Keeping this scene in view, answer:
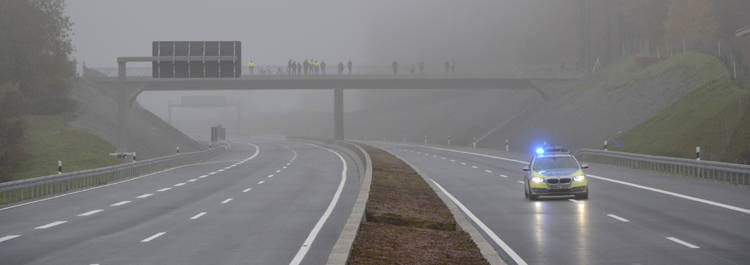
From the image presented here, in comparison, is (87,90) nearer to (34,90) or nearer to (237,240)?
(34,90)

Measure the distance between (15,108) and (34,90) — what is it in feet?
34.2

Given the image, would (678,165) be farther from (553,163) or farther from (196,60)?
(196,60)

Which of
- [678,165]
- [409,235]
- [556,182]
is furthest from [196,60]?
[409,235]

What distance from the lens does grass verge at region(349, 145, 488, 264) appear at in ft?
33.2

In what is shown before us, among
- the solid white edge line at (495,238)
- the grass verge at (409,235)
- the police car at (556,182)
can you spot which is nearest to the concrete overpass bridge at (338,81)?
the police car at (556,182)

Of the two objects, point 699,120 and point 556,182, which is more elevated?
point 699,120

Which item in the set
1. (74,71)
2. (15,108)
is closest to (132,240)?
(15,108)

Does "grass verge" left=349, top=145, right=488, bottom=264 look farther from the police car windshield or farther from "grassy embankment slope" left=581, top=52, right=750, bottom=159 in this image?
"grassy embankment slope" left=581, top=52, right=750, bottom=159

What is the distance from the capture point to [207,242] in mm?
14430

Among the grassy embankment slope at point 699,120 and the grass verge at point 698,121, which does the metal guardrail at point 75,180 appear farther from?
the grass verge at point 698,121

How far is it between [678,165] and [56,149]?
36927mm

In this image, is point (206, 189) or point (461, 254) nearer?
point (461, 254)

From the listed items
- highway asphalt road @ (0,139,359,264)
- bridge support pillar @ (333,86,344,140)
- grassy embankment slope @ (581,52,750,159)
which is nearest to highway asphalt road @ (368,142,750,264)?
highway asphalt road @ (0,139,359,264)

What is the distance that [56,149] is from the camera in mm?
51438
